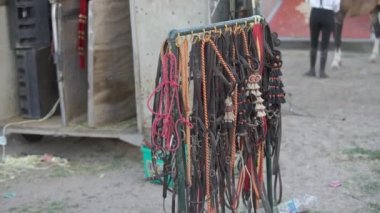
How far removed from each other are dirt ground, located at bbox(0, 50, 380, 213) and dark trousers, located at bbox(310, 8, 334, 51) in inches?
74.4

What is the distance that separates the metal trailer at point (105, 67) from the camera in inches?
224

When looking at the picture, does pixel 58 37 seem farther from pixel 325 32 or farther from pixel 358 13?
pixel 358 13

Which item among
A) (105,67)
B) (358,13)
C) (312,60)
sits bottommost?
(312,60)

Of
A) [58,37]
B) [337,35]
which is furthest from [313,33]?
[58,37]

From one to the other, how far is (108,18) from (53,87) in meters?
1.39

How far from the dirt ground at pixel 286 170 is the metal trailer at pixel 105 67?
0.32 meters

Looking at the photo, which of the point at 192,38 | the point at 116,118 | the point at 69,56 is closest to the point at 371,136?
the point at 116,118

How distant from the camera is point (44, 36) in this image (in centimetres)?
670

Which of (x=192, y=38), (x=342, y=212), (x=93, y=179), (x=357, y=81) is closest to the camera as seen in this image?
(x=192, y=38)

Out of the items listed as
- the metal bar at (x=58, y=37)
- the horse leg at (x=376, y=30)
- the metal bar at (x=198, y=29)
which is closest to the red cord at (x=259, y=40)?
the metal bar at (x=198, y=29)

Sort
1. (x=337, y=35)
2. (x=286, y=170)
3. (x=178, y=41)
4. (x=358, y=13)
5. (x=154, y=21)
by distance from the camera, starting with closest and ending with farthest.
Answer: (x=178, y=41) < (x=154, y=21) < (x=286, y=170) < (x=337, y=35) < (x=358, y=13)

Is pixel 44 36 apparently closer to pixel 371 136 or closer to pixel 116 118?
pixel 116 118

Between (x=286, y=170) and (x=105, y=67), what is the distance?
1.99m

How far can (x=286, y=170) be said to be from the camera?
582 cm
